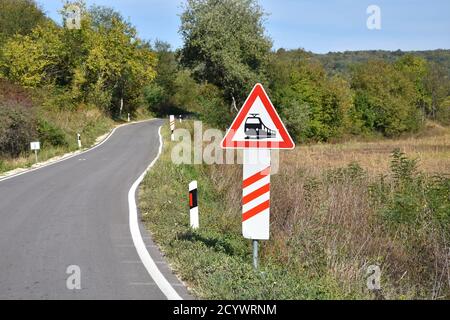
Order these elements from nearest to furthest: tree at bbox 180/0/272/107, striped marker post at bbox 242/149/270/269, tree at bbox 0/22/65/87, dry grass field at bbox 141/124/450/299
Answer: dry grass field at bbox 141/124/450/299 → striped marker post at bbox 242/149/270/269 → tree at bbox 0/22/65/87 → tree at bbox 180/0/272/107

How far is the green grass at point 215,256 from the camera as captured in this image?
5.48 meters

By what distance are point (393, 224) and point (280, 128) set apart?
13.5 ft

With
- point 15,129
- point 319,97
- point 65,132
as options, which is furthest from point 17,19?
point 319,97

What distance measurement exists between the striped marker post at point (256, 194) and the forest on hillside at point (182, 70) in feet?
61.1

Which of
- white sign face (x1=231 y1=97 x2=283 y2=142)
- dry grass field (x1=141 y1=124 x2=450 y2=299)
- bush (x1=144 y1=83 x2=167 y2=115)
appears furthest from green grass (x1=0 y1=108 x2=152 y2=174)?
bush (x1=144 y1=83 x2=167 y2=115)

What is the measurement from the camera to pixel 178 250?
282 inches

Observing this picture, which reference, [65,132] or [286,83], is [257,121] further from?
[286,83]

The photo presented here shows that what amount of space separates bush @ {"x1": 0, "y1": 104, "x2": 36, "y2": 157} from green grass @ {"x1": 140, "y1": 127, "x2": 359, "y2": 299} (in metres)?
12.7

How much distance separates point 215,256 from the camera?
6742 mm

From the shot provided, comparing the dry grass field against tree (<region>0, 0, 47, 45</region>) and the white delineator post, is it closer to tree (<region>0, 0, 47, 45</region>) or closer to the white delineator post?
the white delineator post

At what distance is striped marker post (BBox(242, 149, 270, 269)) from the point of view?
6426 mm

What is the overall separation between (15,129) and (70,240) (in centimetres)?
1661

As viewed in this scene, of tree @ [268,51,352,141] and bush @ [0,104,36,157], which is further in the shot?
A: tree @ [268,51,352,141]

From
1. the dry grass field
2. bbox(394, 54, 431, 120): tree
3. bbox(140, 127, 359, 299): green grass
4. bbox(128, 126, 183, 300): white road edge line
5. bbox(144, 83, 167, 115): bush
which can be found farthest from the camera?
bbox(394, 54, 431, 120): tree
